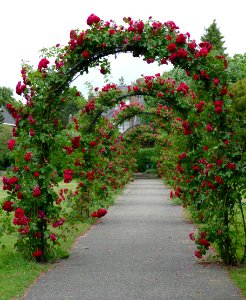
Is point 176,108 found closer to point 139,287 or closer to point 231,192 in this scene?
point 231,192

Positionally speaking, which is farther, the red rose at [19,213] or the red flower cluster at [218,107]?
the red rose at [19,213]

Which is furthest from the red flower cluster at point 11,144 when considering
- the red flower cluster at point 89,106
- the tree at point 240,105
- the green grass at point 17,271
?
the red flower cluster at point 89,106

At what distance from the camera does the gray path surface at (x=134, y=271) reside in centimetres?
701

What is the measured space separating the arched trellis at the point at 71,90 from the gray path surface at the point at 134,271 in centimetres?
83

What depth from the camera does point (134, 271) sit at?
27.9 ft

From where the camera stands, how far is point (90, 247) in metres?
11.0

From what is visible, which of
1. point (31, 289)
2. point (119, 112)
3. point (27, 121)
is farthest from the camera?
point (119, 112)

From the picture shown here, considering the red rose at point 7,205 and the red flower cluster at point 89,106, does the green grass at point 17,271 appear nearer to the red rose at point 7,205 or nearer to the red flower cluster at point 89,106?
the red rose at point 7,205

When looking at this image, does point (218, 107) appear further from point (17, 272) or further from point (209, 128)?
point (17, 272)

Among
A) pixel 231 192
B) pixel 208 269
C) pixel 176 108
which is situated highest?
pixel 176 108

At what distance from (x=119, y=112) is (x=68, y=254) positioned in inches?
452

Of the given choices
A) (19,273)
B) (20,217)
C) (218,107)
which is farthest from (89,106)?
(19,273)

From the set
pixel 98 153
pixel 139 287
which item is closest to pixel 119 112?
pixel 98 153

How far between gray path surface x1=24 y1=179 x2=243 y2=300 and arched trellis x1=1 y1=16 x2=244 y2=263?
0.83m
